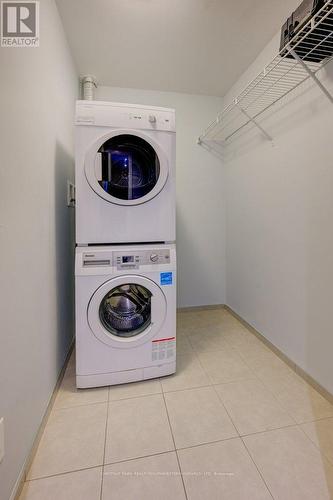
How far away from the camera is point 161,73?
7.34 feet

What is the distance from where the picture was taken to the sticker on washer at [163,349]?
159 cm

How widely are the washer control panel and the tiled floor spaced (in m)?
0.78

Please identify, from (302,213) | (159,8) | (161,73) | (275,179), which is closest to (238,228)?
(275,179)

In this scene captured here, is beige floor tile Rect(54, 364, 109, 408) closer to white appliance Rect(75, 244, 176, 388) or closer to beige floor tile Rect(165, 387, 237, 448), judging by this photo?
white appliance Rect(75, 244, 176, 388)

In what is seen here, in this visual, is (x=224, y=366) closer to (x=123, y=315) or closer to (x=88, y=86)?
(x=123, y=315)

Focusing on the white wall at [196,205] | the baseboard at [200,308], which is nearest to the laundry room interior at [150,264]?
the white wall at [196,205]

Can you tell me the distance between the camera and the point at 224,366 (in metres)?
1.79

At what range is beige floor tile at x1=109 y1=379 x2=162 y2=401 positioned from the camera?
150 centimetres

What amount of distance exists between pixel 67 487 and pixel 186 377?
87 centimetres

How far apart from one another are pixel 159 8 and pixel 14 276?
1800 mm

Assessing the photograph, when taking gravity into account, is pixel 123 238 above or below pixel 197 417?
above

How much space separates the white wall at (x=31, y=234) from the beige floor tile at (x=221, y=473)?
69 cm

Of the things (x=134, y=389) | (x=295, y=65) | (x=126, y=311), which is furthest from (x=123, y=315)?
(x=295, y=65)

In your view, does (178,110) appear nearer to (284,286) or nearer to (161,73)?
(161,73)
